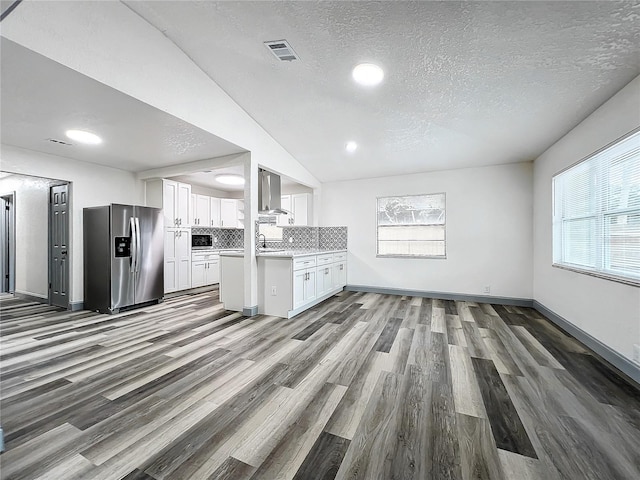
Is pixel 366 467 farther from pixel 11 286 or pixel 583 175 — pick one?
pixel 11 286

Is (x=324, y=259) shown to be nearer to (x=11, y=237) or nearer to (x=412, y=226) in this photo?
(x=412, y=226)

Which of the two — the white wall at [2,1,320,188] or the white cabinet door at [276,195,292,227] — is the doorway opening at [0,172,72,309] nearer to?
the white wall at [2,1,320,188]

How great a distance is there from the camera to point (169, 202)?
5410 millimetres

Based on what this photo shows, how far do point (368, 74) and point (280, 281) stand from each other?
286 cm

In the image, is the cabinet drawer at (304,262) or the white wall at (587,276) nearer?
the white wall at (587,276)

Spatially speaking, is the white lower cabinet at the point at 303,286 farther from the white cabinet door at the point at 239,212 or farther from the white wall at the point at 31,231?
the white wall at the point at 31,231

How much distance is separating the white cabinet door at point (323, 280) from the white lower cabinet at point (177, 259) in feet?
9.83

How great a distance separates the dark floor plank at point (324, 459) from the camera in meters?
1.34

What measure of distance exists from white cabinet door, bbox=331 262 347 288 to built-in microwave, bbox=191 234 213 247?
11.2 ft

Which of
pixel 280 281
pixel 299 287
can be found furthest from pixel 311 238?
pixel 280 281

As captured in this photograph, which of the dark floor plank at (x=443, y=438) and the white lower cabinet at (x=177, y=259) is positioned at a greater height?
the white lower cabinet at (x=177, y=259)

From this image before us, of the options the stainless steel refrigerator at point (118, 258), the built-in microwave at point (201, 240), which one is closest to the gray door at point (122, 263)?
the stainless steel refrigerator at point (118, 258)

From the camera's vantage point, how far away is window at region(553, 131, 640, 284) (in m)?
2.42

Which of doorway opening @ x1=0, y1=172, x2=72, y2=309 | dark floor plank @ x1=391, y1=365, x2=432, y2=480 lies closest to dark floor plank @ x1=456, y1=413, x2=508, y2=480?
dark floor plank @ x1=391, y1=365, x2=432, y2=480
